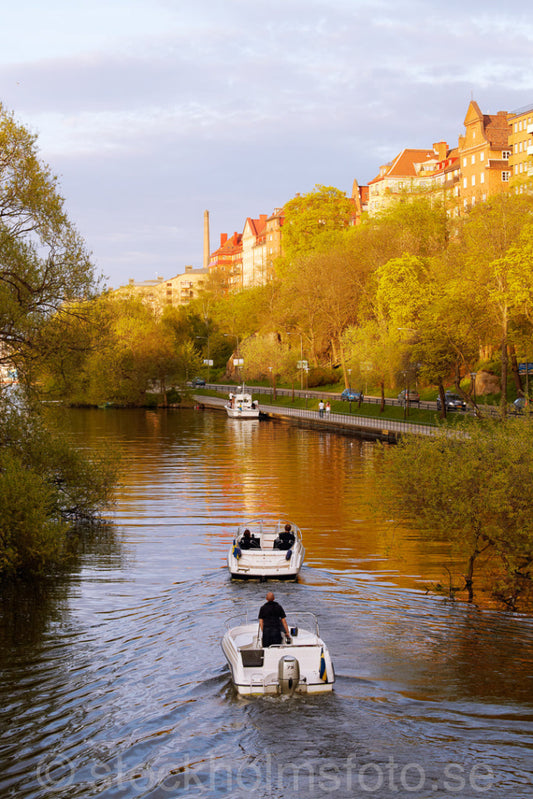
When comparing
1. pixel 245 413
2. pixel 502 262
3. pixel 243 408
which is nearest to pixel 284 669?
pixel 502 262

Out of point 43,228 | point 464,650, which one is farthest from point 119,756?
point 43,228

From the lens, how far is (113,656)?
1858 cm

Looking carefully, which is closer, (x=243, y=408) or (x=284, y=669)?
(x=284, y=669)

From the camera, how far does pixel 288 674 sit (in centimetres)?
Result: 1506

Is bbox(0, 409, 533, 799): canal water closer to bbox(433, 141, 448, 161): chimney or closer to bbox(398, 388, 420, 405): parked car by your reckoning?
bbox(398, 388, 420, 405): parked car

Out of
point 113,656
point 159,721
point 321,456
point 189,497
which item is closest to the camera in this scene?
point 159,721

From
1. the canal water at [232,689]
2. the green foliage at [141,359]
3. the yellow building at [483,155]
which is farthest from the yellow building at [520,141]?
the canal water at [232,689]

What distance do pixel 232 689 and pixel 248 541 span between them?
10.0 metres

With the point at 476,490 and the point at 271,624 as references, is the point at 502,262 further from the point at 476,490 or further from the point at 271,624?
the point at 271,624

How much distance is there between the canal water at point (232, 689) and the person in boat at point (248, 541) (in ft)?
3.82

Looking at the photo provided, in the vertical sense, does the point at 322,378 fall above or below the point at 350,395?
above

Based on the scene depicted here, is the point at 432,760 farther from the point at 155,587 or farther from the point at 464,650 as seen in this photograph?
the point at 155,587

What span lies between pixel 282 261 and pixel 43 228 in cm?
9507

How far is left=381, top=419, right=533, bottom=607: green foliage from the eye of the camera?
2048 centimetres
